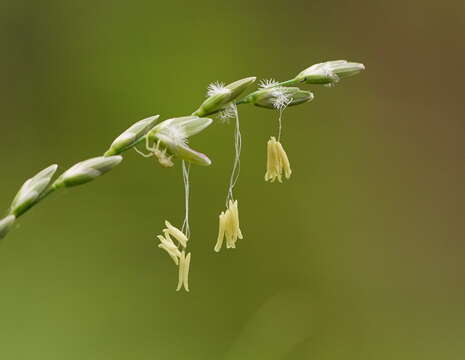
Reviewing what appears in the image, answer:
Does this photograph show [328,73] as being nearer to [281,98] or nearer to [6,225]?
[281,98]

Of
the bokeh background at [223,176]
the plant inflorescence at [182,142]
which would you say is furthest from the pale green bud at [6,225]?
the bokeh background at [223,176]

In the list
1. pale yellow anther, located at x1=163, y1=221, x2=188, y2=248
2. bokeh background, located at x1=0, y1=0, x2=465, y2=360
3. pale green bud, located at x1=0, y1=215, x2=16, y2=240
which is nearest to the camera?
pale green bud, located at x1=0, y1=215, x2=16, y2=240

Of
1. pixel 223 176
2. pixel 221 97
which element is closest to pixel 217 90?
pixel 221 97

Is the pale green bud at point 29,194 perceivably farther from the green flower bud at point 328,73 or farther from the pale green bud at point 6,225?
the green flower bud at point 328,73

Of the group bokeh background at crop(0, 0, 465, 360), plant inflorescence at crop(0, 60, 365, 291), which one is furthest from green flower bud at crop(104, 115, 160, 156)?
bokeh background at crop(0, 0, 465, 360)

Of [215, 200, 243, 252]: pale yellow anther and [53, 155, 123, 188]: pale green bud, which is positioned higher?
[53, 155, 123, 188]: pale green bud

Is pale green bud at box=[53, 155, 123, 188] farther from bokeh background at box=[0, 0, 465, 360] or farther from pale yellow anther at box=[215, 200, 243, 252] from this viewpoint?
bokeh background at box=[0, 0, 465, 360]
